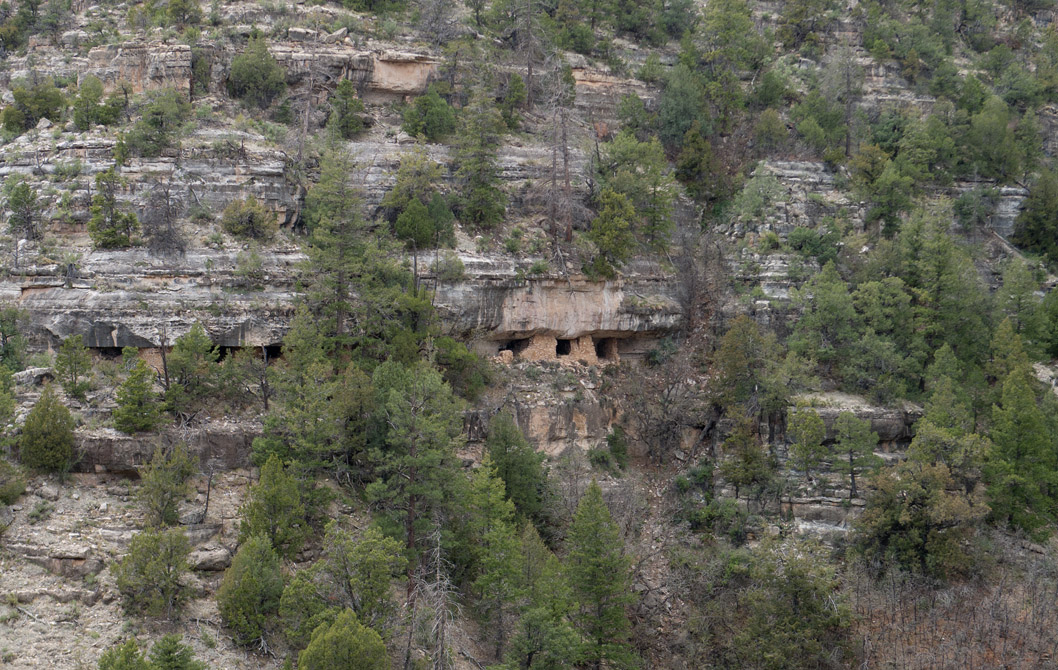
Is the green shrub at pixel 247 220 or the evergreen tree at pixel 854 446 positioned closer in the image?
the evergreen tree at pixel 854 446

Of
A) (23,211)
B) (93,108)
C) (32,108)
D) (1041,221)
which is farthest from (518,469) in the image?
(1041,221)

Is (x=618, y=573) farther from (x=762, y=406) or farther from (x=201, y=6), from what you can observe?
(x=201, y=6)

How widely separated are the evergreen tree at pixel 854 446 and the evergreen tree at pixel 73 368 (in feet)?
99.7

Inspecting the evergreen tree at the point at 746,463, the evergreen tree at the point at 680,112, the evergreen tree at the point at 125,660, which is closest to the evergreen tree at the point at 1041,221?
the evergreen tree at the point at 680,112

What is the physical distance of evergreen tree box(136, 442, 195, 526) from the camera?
3269cm

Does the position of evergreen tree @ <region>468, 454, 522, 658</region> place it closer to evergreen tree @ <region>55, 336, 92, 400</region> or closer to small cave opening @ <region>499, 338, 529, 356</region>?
small cave opening @ <region>499, 338, 529, 356</region>

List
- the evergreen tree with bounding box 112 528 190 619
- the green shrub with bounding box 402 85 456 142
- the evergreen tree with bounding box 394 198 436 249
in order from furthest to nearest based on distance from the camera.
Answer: the green shrub with bounding box 402 85 456 142, the evergreen tree with bounding box 394 198 436 249, the evergreen tree with bounding box 112 528 190 619

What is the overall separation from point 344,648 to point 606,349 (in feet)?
85.4

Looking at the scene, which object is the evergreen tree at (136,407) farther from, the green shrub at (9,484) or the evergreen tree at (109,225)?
the evergreen tree at (109,225)

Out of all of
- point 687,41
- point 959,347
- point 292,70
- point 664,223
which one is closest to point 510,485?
point 664,223

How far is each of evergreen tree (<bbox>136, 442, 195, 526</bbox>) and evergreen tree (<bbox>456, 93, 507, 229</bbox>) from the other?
19409 mm

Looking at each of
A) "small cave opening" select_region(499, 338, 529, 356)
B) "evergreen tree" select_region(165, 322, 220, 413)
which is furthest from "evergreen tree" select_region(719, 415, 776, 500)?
"evergreen tree" select_region(165, 322, 220, 413)

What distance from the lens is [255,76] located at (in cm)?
5056

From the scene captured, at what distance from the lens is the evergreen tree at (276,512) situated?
32875 mm
